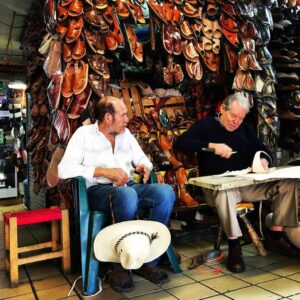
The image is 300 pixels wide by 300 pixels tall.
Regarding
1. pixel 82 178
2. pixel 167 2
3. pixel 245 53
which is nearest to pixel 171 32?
pixel 167 2

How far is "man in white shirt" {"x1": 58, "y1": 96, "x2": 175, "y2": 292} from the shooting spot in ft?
6.88

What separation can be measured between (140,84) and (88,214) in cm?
198

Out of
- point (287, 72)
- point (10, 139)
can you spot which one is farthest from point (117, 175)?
point (10, 139)

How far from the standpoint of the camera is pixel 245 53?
11.2ft

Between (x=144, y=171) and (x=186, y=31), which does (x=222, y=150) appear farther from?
(x=186, y=31)

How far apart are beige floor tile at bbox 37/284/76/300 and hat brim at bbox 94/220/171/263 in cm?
33

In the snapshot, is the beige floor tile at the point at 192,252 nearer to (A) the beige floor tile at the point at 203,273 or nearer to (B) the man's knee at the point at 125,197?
(A) the beige floor tile at the point at 203,273

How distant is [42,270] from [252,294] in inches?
A: 56.9

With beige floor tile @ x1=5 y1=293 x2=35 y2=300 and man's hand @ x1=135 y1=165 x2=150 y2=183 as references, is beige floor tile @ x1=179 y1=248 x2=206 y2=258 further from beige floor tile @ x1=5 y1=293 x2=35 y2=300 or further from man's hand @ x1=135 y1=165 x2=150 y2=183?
beige floor tile @ x1=5 y1=293 x2=35 y2=300

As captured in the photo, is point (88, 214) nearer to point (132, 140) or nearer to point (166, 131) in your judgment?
point (132, 140)

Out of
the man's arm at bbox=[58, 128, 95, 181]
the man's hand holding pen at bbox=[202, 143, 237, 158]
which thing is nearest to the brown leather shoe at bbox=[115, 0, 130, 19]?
the man's arm at bbox=[58, 128, 95, 181]

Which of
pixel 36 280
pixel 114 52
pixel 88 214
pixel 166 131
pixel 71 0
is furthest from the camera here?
pixel 166 131

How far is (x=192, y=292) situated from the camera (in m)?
Result: 2.06

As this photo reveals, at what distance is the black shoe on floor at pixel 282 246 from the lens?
2541mm
